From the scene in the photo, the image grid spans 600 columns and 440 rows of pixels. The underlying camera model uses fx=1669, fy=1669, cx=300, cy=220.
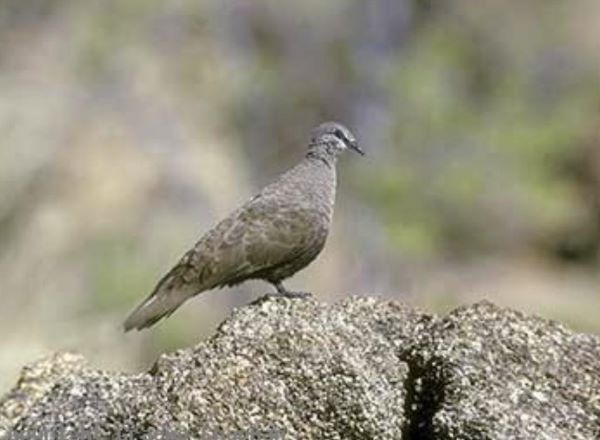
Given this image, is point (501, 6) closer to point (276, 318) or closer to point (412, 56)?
point (412, 56)

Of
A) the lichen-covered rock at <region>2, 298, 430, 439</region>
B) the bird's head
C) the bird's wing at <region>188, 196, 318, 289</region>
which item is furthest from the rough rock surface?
the bird's head

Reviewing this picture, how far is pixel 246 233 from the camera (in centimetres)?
557

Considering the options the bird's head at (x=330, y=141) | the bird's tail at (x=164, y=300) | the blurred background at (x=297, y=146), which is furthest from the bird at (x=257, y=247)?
the blurred background at (x=297, y=146)

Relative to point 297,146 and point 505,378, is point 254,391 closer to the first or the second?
point 505,378

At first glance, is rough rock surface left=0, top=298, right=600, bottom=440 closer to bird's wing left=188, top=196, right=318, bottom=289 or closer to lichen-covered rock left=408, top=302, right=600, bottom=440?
lichen-covered rock left=408, top=302, right=600, bottom=440

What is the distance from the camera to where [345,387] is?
13.9 feet

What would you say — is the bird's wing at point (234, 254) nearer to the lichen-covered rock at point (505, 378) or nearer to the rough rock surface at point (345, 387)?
the rough rock surface at point (345, 387)

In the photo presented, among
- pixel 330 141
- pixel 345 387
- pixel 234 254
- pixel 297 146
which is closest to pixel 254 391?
pixel 345 387

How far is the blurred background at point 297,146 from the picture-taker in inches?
561

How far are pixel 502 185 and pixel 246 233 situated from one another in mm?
12160

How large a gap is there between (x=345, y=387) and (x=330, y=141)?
1723 millimetres

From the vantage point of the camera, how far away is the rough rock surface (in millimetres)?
4121

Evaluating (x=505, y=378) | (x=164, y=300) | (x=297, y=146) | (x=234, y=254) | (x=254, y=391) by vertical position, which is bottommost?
(x=254, y=391)

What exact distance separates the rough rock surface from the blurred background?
25.4 feet
